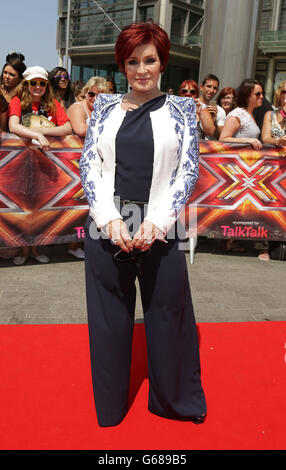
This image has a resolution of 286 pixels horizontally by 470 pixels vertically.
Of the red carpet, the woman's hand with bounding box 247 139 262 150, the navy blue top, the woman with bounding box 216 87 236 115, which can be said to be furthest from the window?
the navy blue top

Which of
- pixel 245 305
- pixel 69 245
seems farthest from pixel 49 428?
pixel 69 245

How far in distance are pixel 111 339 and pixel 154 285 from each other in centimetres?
36

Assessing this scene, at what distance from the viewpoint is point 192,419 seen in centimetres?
261

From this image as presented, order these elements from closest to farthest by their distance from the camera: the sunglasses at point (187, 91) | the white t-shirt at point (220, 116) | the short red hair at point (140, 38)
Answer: the short red hair at point (140, 38) → the sunglasses at point (187, 91) → the white t-shirt at point (220, 116)

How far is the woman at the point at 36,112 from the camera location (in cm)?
496

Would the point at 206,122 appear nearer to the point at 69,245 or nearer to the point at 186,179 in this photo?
the point at 69,245

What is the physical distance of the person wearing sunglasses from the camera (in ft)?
19.1

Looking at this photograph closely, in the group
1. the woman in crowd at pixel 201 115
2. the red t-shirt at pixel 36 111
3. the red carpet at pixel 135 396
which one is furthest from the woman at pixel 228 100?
the red carpet at pixel 135 396

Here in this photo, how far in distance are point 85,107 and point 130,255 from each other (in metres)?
3.43

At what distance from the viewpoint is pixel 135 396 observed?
283cm

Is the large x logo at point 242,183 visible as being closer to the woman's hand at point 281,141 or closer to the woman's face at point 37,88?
the woman's hand at point 281,141

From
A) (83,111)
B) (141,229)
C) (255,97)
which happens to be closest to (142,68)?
(141,229)

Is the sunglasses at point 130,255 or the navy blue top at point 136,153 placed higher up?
the navy blue top at point 136,153

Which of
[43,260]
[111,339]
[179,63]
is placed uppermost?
[179,63]
